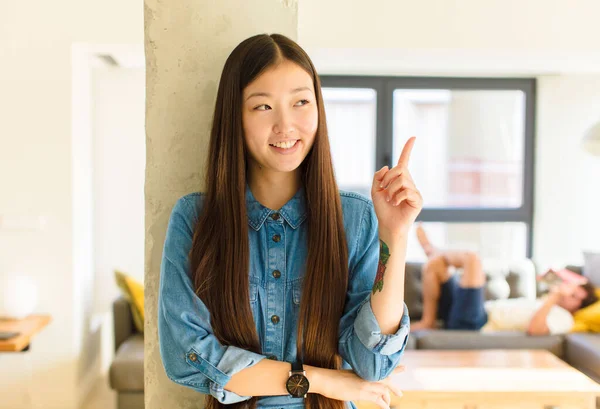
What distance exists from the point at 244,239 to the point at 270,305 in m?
0.14

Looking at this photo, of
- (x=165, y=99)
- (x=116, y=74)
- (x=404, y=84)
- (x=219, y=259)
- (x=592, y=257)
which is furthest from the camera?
(x=404, y=84)

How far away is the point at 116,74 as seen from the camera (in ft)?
16.5

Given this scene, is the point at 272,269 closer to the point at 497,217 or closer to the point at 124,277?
the point at 124,277

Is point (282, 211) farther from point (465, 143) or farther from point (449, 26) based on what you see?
point (465, 143)

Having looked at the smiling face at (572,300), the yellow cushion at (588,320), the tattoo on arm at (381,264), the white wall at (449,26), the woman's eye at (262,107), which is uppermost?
the white wall at (449,26)

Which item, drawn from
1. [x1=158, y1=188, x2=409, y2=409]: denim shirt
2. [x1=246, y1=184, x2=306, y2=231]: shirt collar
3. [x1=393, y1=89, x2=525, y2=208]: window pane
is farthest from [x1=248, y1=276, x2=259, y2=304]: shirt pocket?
[x1=393, y1=89, x2=525, y2=208]: window pane

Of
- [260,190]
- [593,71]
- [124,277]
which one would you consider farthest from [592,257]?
[260,190]

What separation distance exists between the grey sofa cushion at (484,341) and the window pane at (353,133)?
5.58 feet

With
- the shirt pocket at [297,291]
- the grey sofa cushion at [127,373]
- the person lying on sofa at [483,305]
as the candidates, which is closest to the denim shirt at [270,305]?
the shirt pocket at [297,291]

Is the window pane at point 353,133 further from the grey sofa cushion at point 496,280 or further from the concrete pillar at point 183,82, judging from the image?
the concrete pillar at point 183,82

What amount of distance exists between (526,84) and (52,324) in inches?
165

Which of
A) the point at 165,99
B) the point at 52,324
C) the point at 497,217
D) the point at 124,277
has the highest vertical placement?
the point at 165,99

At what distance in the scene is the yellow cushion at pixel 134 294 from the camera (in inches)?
159

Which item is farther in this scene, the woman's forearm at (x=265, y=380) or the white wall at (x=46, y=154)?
the white wall at (x=46, y=154)
